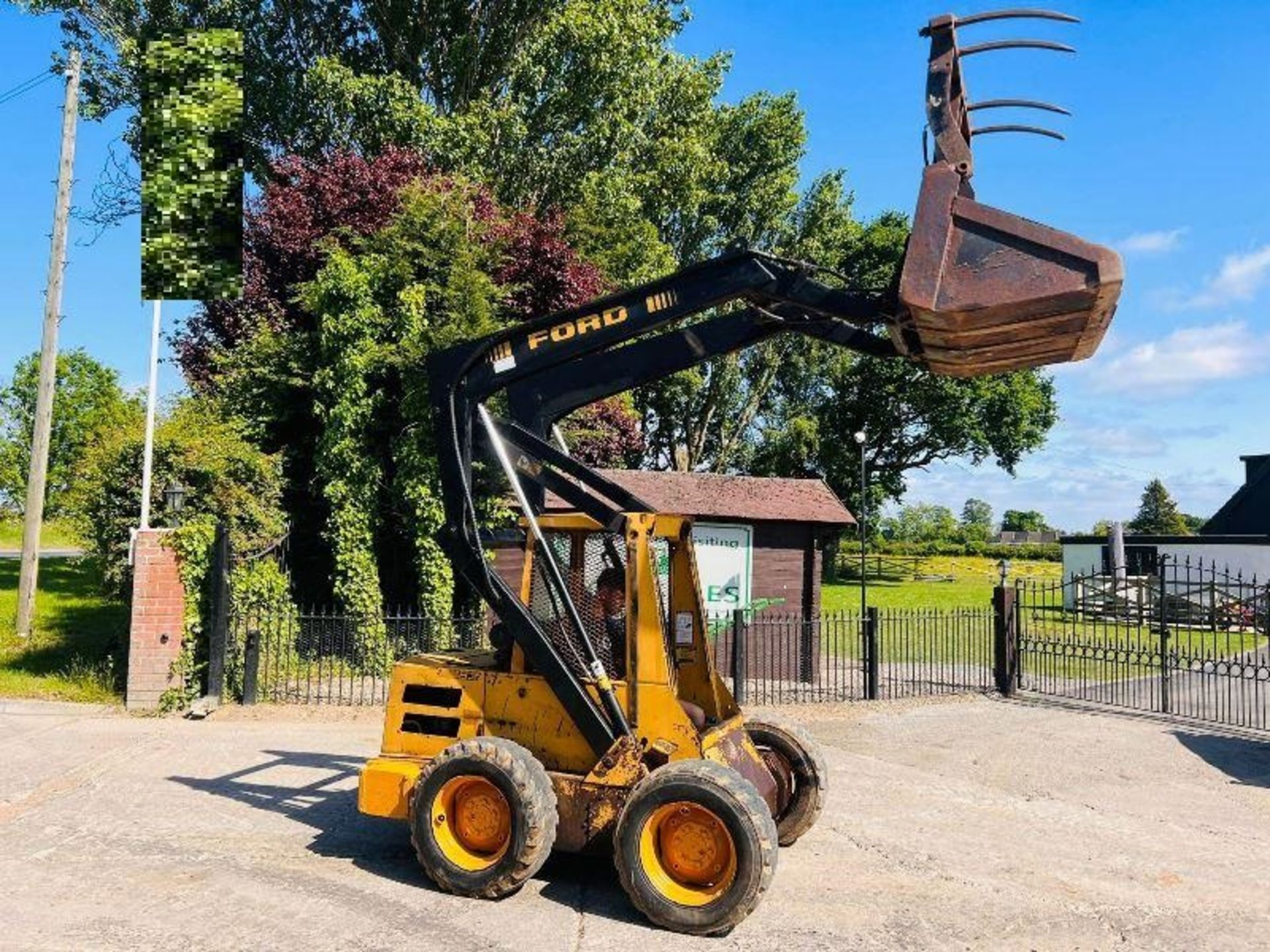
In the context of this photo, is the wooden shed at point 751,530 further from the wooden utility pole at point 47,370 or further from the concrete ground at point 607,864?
the wooden utility pole at point 47,370

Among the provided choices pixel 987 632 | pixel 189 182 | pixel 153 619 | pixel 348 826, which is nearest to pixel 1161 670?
pixel 987 632

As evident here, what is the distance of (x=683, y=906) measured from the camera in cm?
532

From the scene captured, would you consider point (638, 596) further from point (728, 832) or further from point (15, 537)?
point (15, 537)

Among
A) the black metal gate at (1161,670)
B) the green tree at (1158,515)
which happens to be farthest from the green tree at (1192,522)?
the black metal gate at (1161,670)

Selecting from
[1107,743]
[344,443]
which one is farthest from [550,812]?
[344,443]

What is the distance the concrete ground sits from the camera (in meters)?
5.39

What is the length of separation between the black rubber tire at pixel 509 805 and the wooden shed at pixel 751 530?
9.07m

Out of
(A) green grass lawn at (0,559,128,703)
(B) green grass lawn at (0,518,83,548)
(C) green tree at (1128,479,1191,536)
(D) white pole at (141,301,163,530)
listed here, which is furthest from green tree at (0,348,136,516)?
(C) green tree at (1128,479,1191,536)

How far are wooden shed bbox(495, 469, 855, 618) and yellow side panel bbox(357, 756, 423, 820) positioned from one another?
28.7 feet

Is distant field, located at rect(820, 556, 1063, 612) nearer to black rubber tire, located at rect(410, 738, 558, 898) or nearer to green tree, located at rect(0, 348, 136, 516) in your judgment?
black rubber tire, located at rect(410, 738, 558, 898)

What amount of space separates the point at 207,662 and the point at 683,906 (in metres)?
8.81

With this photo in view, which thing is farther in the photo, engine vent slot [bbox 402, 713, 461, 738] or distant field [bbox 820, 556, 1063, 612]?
distant field [bbox 820, 556, 1063, 612]

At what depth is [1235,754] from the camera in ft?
34.8

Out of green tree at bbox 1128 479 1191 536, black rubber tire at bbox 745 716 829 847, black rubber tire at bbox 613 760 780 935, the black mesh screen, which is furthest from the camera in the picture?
green tree at bbox 1128 479 1191 536
